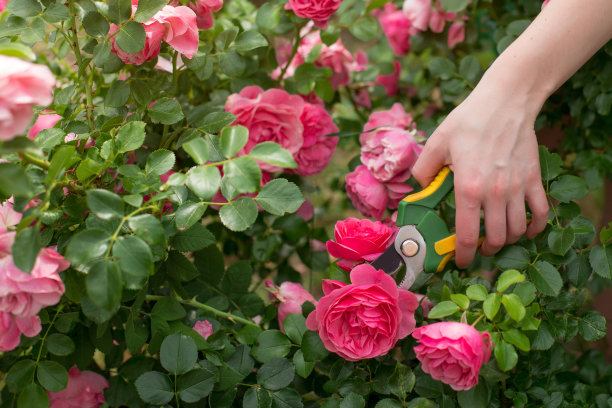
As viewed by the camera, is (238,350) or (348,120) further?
(348,120)

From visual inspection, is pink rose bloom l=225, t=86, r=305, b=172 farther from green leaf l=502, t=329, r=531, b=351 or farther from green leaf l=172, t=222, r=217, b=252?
green leaf l=502, t=329, r=531, b=351

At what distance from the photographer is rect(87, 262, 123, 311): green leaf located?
594mm

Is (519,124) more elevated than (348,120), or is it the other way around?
(519,124)

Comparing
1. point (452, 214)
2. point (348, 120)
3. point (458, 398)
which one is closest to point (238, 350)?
point (458, 398)

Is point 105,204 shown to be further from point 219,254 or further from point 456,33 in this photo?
point 456,33

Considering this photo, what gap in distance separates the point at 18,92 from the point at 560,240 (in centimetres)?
71

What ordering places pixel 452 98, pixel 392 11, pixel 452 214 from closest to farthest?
pixel 452 214
pixel 452 98
pixel 392 11

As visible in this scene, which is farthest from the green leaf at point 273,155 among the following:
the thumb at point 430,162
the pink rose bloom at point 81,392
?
the pink rose bloom at point 81,392

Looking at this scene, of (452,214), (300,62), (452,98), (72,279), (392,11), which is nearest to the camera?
(72,279)

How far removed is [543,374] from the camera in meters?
0.93

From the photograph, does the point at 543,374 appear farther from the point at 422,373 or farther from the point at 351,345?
the point at 351,345

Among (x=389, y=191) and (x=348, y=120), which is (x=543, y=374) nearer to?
(x=389, y=191)

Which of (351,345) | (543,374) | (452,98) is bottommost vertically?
(543,374)

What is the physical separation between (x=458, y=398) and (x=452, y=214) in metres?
0.33
